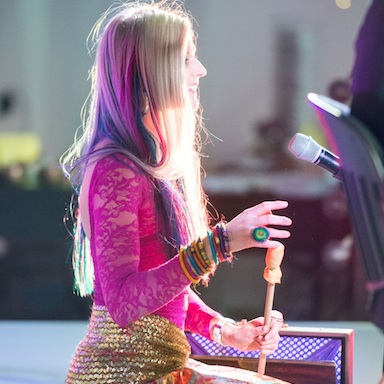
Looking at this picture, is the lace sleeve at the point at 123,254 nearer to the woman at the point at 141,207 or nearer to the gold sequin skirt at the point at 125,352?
the woman at the point at 141,207

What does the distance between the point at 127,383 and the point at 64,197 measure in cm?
318

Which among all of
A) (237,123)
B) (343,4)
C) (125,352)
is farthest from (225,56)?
(125,352)

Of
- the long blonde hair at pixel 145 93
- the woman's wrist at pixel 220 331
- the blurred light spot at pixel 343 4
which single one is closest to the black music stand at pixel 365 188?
the long blonde hair at pixel 145 93

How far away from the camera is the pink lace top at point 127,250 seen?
5.03 feet

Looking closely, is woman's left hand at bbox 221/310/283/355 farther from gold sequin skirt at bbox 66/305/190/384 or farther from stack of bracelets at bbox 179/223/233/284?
stack of bracelets at bbox 179/223/233/284

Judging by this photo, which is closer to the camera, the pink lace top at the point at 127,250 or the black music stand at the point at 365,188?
the black music stand at the point at 365,188

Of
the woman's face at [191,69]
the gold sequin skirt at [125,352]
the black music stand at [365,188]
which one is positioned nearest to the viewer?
the black music stand at [365,188]

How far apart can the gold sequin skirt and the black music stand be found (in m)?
0.63

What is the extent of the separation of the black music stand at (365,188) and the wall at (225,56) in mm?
3644

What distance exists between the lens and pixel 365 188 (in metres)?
1.09

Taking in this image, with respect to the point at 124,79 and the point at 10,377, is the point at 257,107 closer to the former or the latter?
the point at 10,377

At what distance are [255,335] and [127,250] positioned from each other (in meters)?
0.40

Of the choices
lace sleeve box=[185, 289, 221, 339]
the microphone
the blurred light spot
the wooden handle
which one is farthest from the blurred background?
the microphone

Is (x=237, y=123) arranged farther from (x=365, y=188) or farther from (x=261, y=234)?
(x=365, y=188)
